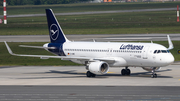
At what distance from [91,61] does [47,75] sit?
6.74m

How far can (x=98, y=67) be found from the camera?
148 ft

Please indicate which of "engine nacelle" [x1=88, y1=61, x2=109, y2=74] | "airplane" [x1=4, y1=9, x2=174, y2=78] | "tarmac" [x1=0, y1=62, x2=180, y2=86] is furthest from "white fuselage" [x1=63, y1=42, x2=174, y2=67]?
"tarmac" [x1=0, y1=62, x2=180, y2=86]

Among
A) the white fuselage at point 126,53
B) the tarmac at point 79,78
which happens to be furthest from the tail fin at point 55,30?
the tarmac at point 79,78

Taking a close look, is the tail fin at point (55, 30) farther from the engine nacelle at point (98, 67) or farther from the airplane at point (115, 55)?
the engine nacelle at point (98, 67)

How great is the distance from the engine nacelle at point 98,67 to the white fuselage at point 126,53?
1635 mm

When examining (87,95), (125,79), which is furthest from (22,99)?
(125,79)

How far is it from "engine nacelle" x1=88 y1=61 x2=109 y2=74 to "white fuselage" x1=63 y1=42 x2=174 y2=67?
5.36ft

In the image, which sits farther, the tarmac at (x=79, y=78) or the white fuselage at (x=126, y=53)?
the white fuselage at (x=126, y=53)

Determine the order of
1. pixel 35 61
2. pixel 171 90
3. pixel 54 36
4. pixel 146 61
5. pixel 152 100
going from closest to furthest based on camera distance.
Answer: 1. pixel 152 100
2. pixel 171 90
3. pixel 146 61
4. pixel 54 36
5. pixel 35 61

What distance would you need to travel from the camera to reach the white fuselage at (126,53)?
4469cm

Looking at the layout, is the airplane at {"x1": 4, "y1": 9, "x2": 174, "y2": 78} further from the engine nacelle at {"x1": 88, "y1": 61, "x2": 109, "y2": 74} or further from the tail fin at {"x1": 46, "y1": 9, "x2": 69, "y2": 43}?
the tail fin at {"x1": 46, "y1": 9, "x2": 69, "y2": 43}

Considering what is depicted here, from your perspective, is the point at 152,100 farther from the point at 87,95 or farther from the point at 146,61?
the point at 146,61

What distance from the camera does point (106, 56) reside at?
159 ft

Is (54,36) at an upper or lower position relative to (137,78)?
upper
